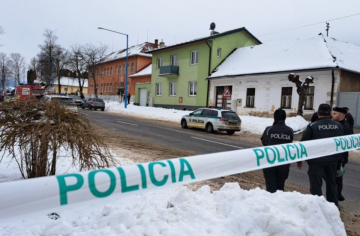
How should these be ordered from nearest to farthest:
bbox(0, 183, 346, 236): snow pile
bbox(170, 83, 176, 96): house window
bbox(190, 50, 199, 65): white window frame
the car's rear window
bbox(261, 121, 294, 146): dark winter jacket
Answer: bbox(0, 183, 346, 236): snow pile
bbox(261, 121, 294, 146): dark winter jacket
the car's rear window
bbox(190, 50, 199, 65): white window frame
bbox(170, 83, 176, 96): house window

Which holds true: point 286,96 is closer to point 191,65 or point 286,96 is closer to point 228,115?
point 228,115

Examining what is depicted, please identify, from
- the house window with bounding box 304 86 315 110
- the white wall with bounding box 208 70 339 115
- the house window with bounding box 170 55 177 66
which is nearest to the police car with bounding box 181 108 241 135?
the white wall with bounding box 208 70 339 115

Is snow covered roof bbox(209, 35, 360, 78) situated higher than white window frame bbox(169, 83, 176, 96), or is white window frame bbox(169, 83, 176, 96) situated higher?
snow covered roof bbox(209, 35, 360, 78)

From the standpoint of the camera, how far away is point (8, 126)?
13.4ft

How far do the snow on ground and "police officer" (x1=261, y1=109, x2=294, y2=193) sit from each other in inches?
31.8

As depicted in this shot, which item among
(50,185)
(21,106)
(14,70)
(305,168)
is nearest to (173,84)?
(305,168)

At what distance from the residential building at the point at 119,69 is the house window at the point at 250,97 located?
23212 millimetres

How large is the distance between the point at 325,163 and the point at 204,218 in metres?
2.32

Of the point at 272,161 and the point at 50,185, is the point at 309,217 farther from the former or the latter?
the point at 50,185

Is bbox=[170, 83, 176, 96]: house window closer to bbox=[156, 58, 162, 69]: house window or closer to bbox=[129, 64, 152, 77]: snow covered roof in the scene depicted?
bbox=[156, 58, 162, 69]: house window

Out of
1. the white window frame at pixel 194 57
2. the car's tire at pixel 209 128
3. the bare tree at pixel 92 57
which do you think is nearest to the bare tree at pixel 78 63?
the bare tree at pixel 92 57

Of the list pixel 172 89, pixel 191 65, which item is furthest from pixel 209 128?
pixel 172 89

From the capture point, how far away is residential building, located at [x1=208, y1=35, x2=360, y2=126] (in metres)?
19.0

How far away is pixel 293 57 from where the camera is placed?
22.7 meters
